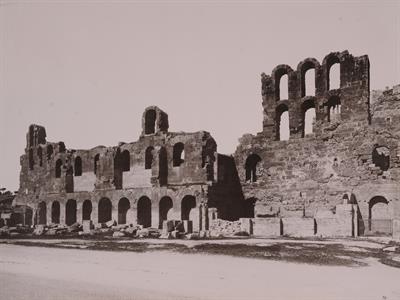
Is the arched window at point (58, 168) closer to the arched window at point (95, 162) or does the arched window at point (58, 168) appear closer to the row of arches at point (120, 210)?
the row of arches at point (120, 210)

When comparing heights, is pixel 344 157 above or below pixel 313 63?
below

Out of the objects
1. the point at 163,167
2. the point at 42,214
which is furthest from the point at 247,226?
the point at 42,214

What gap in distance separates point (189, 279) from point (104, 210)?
2347cm

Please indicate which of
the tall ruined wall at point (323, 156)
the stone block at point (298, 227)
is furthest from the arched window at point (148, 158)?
the stone block at point (298, 227)

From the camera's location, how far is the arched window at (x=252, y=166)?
29.0m

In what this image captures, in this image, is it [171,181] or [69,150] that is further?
[69,150]

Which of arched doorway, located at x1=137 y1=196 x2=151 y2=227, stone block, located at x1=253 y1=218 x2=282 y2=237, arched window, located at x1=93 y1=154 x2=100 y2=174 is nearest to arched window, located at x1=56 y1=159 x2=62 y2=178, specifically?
arched window, located at x1=93 y1=154 x2=100 y2=174

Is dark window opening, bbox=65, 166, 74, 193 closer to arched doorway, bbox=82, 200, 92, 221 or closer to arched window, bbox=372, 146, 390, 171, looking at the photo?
arched doorway, bbox=82, 200, 92, 221

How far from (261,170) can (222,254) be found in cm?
1388

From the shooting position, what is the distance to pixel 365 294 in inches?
346

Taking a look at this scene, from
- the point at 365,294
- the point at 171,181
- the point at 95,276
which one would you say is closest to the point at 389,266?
the point at 365,294

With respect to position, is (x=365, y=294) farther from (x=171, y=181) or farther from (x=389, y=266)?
(x=171, y=181)

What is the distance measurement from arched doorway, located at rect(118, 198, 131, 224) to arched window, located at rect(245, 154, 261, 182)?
8.73 m

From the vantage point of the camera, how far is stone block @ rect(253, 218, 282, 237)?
21.9m
